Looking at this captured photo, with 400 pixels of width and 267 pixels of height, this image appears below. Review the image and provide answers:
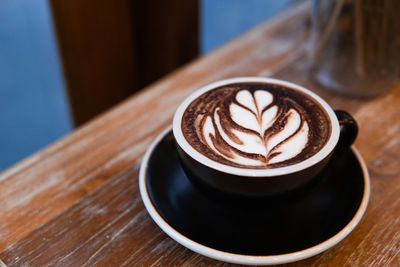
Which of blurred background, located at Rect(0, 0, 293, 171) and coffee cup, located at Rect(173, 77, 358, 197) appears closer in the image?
coffee cup, located at Rect(173, 77, 358, 197)

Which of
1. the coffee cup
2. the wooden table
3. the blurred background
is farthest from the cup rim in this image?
the blurred background

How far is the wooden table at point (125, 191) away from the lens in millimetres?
470

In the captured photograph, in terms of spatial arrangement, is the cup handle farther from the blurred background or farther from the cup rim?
the blurred background

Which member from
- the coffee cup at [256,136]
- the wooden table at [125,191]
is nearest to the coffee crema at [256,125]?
the coffee cup at [256,136]

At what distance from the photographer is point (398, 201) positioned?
538 mm

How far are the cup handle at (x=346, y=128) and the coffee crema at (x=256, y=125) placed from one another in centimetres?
2

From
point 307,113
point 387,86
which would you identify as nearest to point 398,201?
point 307,113

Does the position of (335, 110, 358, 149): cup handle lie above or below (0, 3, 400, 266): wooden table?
above

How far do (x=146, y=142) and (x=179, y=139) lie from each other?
0.64 feet

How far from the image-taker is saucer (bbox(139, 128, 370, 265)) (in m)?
0.42

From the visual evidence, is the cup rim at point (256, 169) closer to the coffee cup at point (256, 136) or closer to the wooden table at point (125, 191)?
the coffee cup at point (256, 136)

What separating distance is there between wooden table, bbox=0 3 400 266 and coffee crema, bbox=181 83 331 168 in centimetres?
12

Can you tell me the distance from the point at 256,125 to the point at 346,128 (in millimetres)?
110

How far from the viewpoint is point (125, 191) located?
21.6 inches
